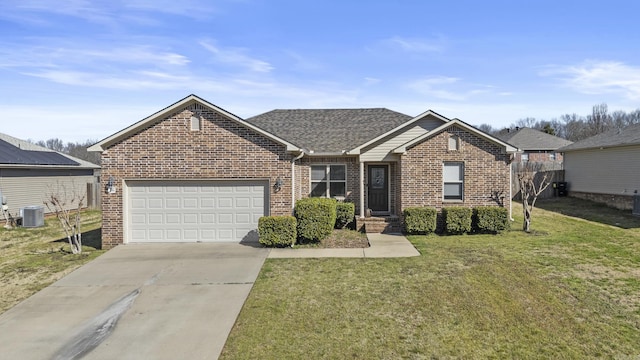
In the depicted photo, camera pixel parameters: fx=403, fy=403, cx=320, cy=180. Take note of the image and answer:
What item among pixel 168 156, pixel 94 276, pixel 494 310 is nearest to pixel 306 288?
pixel 494 310

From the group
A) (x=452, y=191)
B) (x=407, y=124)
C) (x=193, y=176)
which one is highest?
(x=407, y=124)

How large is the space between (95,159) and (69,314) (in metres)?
53.9

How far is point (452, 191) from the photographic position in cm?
1462

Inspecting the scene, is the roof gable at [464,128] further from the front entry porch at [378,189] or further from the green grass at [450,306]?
the green grass at [450,306]

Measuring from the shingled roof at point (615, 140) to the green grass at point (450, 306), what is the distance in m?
11.2

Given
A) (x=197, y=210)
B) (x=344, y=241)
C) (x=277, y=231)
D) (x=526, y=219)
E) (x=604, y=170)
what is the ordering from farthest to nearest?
(x=604, y=170) → (x=526, y=219) → (x=344, y=241) → (x=197, y=210) → (x=277, y=231)

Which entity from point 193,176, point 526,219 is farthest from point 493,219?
point 193,176

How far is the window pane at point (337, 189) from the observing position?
659 inches

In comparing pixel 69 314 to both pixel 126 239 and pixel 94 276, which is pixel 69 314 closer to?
pixel 94 276

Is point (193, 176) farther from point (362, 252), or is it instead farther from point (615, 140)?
point (615, 140)

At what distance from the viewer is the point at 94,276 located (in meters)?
9.27

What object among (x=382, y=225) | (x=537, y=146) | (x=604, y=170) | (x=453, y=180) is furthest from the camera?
(x=537, y=146)

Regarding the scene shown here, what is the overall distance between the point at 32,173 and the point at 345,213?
15522mm

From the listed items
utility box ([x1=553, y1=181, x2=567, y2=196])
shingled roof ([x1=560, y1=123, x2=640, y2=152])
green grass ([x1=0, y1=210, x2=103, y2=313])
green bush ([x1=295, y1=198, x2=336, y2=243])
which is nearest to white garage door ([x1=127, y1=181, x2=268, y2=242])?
green bush ([x1=295, y1=198, x2=336, y2=243])
